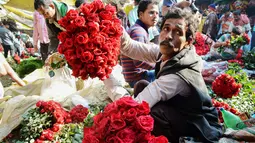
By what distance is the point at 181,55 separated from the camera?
76.2 inches

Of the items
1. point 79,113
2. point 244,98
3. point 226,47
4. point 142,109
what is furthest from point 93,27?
point 226,47

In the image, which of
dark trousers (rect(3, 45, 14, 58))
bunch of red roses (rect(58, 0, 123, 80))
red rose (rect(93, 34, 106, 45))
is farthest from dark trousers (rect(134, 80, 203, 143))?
dark trousers (rect(3, 45, 14, 58))

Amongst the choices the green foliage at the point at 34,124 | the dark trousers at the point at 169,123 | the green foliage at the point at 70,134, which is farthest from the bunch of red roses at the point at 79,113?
the dark trousers at the point at 169,123

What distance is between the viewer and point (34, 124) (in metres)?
2.69

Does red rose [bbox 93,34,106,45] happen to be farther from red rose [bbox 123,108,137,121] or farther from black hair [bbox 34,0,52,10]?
black hair [bbox 34,0,52,10]

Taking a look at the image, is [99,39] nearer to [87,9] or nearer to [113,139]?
[87,9]

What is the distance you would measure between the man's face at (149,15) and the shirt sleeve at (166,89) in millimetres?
1769

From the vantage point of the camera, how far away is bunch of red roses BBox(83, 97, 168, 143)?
1.57 meters

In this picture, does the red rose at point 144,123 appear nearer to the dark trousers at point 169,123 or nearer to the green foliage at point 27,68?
the dark trousers at point 169,123

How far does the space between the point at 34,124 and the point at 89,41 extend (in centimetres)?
120

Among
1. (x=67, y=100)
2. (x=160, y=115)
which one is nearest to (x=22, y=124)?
(x=67, y=100)

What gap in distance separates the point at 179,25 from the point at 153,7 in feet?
5.25

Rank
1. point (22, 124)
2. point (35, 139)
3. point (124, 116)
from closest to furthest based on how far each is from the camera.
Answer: point (124, 116)
point (35, 139)
point (22, 124)

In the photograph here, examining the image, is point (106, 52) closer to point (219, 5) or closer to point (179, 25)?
point (179, 25)
